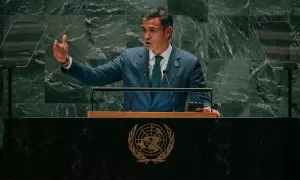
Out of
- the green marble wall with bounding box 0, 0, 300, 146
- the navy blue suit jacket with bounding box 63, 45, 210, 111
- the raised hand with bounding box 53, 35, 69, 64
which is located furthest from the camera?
the green marble wall with bounding box 0, 0, 300, 146

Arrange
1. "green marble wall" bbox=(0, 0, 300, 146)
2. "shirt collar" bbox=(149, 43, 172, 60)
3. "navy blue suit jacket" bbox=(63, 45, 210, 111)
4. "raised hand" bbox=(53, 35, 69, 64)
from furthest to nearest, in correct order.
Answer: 1. "green marble wall" bbox=(0, 0, 300, 146)
2. "shirt collar" bbox=(149, 43, 172, 60)
3. "navy blue suit jacket" bbox=(63, 45, 210, 111)
4. "raised hand" bbox=(53, 35, 69, 64)

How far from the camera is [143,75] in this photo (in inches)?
237

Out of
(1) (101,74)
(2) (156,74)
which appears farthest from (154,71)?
(1) (101,74)

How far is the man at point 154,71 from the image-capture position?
5.84m

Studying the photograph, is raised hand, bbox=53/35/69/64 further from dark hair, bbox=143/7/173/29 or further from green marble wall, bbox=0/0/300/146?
green marble wall, bbox=0/0/300/146

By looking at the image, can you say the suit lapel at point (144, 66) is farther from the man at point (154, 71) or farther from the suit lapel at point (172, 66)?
the suit lapel at point (172, 66)

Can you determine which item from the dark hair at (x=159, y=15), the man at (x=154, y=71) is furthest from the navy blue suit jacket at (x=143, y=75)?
the dark hair at (x=159, y=15)

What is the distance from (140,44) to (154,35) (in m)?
1.89

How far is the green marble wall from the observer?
8047 mm

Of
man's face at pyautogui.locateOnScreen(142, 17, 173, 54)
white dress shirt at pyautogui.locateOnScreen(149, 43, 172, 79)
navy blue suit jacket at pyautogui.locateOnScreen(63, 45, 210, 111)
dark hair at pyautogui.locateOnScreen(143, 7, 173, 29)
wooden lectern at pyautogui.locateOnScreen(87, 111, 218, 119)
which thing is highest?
dark hair at pyautogui.locateOnScreen(143, 7, 173, 29)
